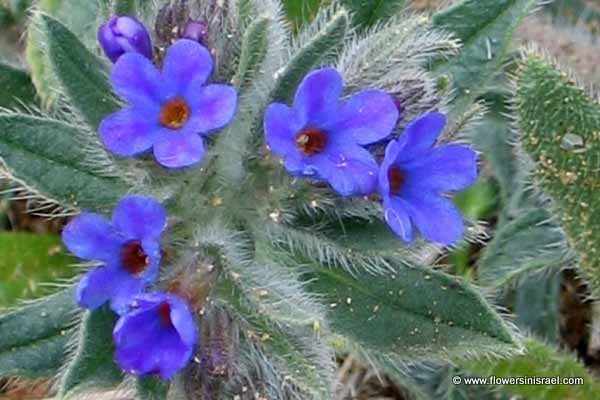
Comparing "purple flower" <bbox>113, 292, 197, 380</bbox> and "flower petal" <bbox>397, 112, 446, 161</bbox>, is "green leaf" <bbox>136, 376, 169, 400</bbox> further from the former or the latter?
"flower petal" <bbox>397, 112, 446, 161</bbox>

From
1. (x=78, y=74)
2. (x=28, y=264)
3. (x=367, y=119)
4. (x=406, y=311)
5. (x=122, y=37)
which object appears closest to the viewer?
(x=367, y=119)

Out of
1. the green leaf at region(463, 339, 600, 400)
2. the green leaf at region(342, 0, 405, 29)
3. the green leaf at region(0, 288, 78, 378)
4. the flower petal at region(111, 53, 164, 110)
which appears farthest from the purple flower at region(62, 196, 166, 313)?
the green leaf at region(463, 339, 600, 400)

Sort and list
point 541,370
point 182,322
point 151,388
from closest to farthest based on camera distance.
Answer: point 182,322 < point 151,388 < point 541,370

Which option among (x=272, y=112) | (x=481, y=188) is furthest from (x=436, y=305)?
(x=481, y=188)

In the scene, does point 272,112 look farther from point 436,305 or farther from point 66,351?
point 66,351

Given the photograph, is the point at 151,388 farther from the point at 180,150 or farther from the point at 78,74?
the point at 78,74

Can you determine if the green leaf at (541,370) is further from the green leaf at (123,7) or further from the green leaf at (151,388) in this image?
the green leaf at (123,7)

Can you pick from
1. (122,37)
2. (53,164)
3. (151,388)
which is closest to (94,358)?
(151,388)
